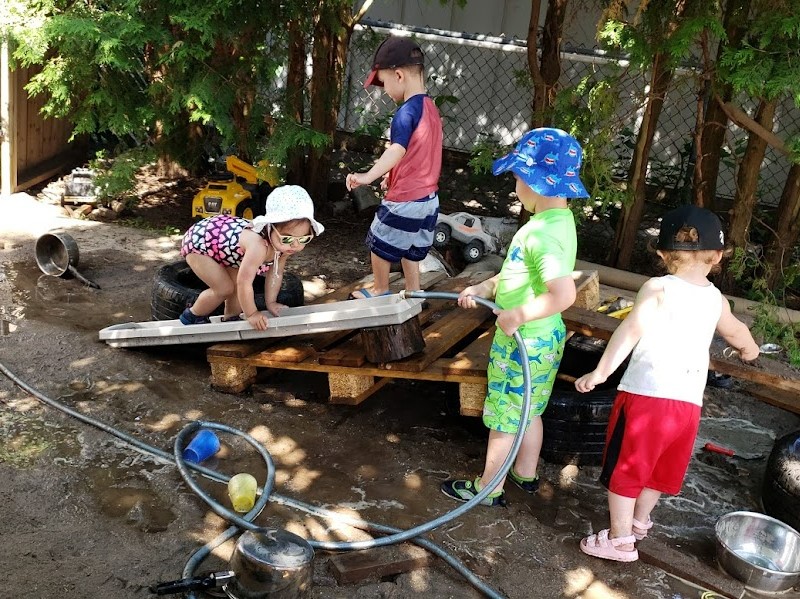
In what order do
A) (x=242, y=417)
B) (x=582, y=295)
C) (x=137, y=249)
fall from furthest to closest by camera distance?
(x=137, y=249) < (x=582, y=295) < (x=242, y=417)

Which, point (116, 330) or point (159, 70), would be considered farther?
point (159, 70)

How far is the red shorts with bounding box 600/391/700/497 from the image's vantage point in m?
3.32

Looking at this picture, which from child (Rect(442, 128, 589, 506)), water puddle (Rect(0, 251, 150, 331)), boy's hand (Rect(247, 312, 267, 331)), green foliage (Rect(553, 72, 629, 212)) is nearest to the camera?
child (Rect(442, 128, 589, 506))

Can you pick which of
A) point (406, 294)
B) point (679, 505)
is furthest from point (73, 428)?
point (679, 505)

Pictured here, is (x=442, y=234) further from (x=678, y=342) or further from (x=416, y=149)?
(x=678, y=342)

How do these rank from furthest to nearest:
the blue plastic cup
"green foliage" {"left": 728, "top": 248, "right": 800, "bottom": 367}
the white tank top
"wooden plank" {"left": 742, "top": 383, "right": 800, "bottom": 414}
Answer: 1. "green foliage" {"left": 728, "top": 248, "right": 800, "bottom": 367}
2. "wooden plank" {"left": 742, "top": 383, "right": 800, "bottom": 414}
3. the blue plastic cup
4. the white tank top

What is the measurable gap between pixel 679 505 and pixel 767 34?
2.91m

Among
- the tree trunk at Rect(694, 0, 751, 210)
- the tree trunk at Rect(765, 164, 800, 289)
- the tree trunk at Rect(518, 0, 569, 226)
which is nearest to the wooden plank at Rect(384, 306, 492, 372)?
the tree trunk at Rect(518, 0, 569, 226)

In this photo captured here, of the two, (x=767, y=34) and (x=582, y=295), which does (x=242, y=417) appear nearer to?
(x=582, y=295)

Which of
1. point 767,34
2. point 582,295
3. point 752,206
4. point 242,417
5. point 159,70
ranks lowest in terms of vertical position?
point 242,417

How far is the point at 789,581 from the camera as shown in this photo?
130 inches

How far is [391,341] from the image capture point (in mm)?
4109

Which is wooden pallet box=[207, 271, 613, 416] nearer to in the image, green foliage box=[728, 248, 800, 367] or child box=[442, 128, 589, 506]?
child box=[442, 128, 589, 506]

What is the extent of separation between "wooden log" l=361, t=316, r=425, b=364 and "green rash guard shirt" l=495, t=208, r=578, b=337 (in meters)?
0.61
